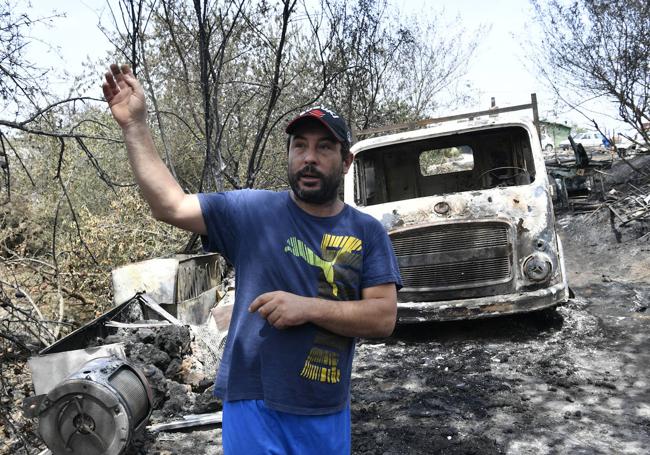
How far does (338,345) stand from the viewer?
5.26 ft

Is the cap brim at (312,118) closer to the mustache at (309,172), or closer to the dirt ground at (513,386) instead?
the mustache at (309,172)

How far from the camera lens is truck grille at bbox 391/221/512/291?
5492mm

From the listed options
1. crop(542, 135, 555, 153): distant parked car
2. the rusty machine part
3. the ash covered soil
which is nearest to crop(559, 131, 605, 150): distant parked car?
crop(542, 135, 555, 153): distant parked car

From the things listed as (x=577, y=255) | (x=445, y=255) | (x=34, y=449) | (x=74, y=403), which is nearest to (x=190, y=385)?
(x=34, y=449)

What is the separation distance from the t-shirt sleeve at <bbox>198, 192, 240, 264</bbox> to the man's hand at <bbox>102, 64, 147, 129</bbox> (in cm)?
27

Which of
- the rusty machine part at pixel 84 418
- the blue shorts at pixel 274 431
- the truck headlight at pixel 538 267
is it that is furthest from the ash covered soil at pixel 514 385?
the blue shorts at pixel 274 431

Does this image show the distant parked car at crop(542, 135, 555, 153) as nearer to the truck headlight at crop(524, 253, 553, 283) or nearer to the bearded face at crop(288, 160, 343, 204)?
the truck headlight at crop(524, 253, 553, 283)

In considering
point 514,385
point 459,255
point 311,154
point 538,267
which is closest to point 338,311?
point 311,154

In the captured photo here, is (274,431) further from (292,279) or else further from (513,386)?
(513,386)

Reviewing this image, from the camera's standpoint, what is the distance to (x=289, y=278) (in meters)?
1.60

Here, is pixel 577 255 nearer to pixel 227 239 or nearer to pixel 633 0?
pixel 633 0

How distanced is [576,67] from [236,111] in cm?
925

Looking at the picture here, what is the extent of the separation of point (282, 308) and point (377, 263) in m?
0.33

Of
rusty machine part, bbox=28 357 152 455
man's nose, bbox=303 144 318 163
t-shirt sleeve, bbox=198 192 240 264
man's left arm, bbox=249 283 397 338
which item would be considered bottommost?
rusty machine part, bbox=28 357 152 455
